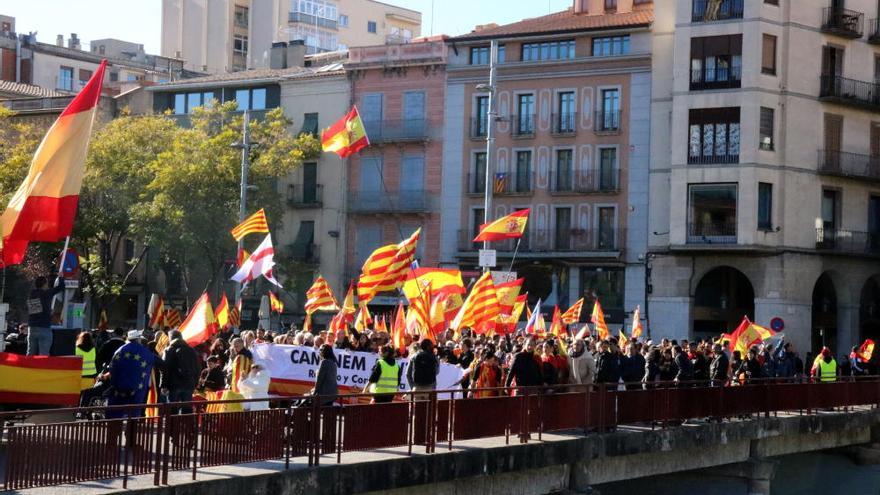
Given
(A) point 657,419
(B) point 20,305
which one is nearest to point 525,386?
(A) point 657,419

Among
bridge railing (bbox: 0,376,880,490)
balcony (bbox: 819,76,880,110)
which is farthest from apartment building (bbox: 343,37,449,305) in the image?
bridge railing (bbox: 0,376,880,490)

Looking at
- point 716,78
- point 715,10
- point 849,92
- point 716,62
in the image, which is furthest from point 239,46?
point 849,92

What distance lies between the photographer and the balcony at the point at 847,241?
57.4 metres

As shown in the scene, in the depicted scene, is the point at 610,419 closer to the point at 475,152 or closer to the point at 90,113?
the point at 90,113

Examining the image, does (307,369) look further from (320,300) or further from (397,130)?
(397,130)

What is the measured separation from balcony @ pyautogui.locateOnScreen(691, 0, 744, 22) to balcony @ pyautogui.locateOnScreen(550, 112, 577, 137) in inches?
254

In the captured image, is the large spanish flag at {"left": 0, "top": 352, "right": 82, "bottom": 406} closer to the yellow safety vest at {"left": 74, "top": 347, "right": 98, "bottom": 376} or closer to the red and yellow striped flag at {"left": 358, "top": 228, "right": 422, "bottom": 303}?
the yellow safety vest at {"left": 74, "top": 347, "right": 98, "bottom": 376}

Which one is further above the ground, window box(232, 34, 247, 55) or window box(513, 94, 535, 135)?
window box(232, 34, 247, 55)

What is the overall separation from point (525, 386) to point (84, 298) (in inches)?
1902

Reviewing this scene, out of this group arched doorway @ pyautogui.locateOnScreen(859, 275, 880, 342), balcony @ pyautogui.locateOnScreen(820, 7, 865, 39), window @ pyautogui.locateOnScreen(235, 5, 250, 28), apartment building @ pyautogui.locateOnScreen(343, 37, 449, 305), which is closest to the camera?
balcony @ pyautogui.locateOnScreen(820, 7, 865, 39)

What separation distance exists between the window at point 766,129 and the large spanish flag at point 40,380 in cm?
4038

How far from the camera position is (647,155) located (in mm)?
58500

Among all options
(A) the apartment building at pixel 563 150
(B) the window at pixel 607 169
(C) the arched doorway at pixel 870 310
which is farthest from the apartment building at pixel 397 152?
(C) the arched doorway at pixel 870 310

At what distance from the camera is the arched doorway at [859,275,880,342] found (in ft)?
198
